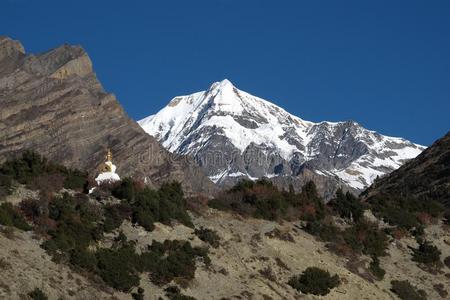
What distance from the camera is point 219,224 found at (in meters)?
57.3

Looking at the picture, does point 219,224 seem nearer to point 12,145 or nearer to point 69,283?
point 69,283

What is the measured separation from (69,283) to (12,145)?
100.0m

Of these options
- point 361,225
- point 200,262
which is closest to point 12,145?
point 361,225

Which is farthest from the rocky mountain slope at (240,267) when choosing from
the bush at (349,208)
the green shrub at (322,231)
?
the bush at (349,208)

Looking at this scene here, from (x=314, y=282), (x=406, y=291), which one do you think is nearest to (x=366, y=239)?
(x=406, y=291)

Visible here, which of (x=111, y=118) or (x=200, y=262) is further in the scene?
(x=111, y=118)

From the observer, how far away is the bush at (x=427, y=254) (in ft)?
205

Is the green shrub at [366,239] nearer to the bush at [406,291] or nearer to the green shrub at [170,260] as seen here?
the bush at [406,291]

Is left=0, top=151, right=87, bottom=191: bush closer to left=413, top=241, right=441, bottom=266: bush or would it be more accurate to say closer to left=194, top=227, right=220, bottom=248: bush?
left=194, top=227, right=220, bottom=248: bush

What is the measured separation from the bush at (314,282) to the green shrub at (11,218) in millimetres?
15731

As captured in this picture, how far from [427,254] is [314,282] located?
1338 centimetres

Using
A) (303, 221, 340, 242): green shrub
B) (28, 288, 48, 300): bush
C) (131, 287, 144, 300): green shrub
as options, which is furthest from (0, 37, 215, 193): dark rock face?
(28, 288, 48, 300): bush

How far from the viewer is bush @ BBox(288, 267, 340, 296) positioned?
52.2 meters

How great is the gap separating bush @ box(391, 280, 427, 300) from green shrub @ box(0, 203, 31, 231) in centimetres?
2345
